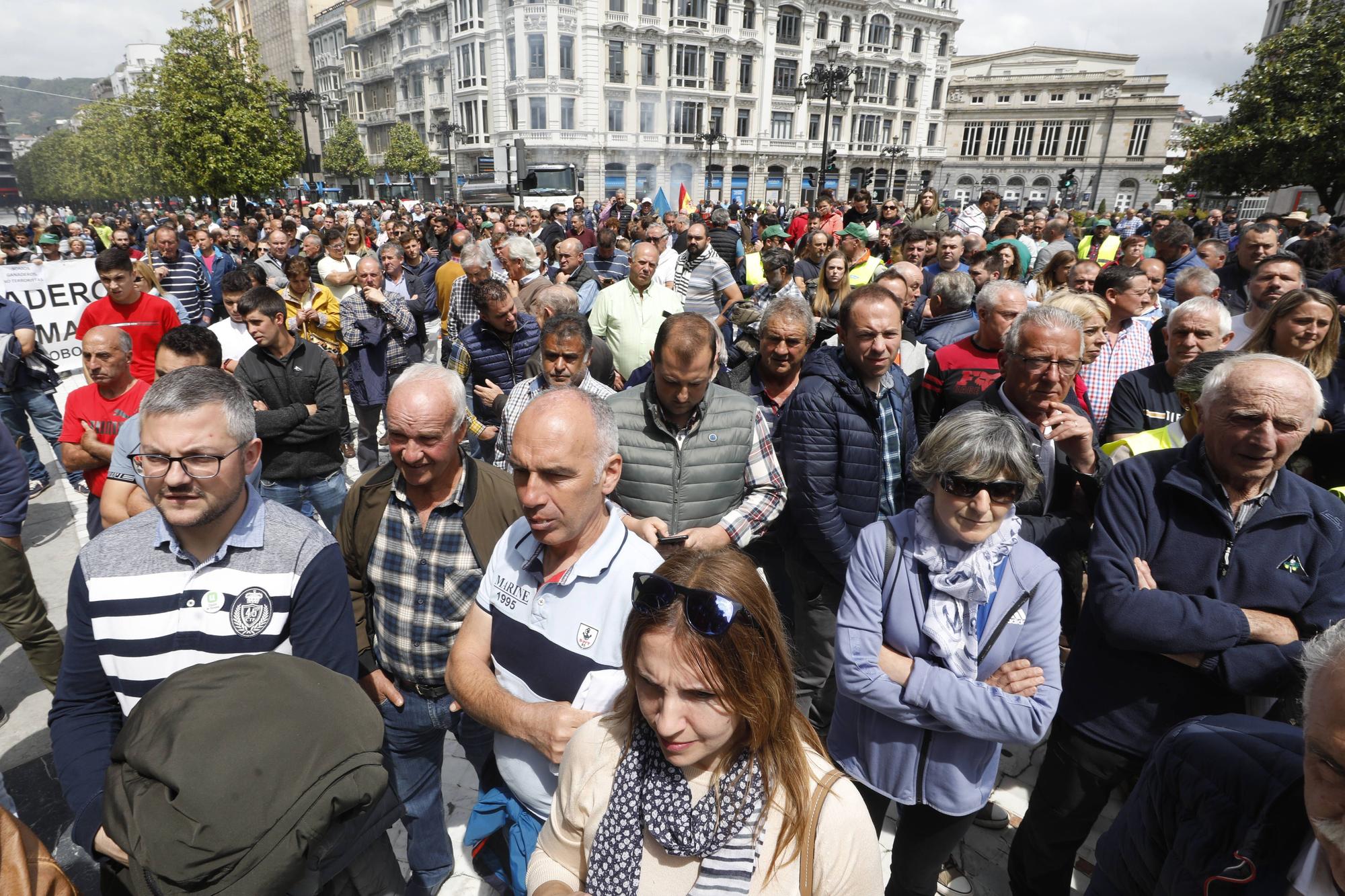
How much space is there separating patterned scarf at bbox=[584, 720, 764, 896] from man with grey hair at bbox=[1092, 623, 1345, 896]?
90cm

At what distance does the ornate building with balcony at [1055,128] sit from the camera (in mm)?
65438

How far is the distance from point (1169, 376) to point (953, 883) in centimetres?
264

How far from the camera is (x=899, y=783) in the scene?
2.28 meters

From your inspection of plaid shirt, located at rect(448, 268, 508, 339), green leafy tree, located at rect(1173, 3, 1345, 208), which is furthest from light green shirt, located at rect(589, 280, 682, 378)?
green leafy tree, located at rect(1173, 3, 1345, 208)

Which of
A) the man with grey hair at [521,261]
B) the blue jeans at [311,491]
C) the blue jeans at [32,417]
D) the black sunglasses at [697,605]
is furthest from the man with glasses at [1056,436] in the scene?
the blue jeans at [32,417]

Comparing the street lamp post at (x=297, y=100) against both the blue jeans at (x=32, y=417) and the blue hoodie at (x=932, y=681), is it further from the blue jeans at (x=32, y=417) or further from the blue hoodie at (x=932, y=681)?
the blue hoodie at (x=932, y=681)

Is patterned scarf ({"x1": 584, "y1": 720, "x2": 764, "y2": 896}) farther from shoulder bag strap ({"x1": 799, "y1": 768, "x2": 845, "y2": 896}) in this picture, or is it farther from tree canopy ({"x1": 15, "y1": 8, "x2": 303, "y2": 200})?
tree canopy ({"x1": 15, "y1": 8, "x2": 303, "y2": 200})

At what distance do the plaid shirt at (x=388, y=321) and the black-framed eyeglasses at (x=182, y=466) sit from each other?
445cm

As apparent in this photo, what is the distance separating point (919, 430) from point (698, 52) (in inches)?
2097

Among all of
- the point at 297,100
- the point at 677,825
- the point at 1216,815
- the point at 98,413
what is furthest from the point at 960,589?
the point at 297,100

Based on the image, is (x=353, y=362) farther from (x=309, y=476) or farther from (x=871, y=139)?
(x=871, y=139)

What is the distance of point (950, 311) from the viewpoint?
207 inches

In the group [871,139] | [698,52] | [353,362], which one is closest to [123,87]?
[698,52]

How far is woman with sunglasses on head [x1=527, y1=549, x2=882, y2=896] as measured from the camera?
4.67ft
